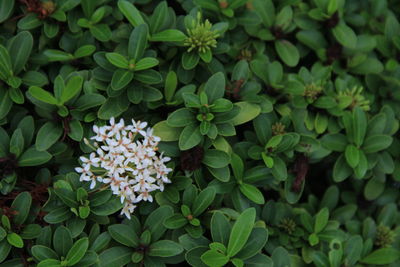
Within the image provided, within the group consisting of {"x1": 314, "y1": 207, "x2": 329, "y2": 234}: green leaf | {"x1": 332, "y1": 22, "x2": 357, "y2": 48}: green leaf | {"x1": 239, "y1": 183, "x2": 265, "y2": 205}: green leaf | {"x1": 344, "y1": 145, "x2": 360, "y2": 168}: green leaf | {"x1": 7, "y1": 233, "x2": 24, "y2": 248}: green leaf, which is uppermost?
{"x1": 332, "y1": 22, "x2": 357, "y2": 48}: green leaf

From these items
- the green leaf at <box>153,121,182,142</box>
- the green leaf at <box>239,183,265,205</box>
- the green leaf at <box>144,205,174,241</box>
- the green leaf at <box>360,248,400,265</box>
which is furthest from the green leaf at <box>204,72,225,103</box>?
the green leaf at <box>360,248,400,265</box>

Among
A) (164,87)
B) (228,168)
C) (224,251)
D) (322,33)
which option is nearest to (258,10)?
(322,33)

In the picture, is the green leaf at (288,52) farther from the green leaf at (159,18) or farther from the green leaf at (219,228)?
the green leaf at (219,228)

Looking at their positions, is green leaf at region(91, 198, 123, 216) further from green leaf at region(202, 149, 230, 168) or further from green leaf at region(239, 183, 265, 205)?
green leaf at region(239, 183, 265, 205)

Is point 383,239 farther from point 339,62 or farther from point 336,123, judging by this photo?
Answer: point 339,62

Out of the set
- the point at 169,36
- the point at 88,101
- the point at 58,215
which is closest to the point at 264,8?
the point at 169,36

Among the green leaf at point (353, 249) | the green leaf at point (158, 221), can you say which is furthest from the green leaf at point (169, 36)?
the green leaf at point (353, 249)

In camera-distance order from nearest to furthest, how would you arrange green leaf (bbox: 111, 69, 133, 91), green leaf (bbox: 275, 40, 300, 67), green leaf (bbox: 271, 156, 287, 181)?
1. green leaf (bbox: 111, 69, 133, 91)
2. green leaf (bbox: 271, 156, 287, 181)
3. green leaf (bbox: 275, 40, 300, 67)
